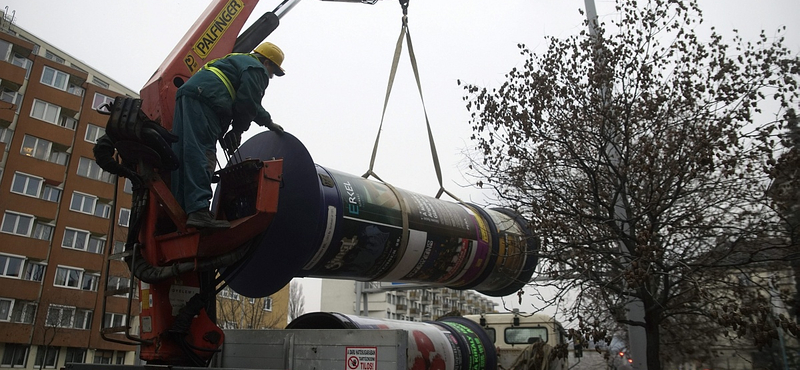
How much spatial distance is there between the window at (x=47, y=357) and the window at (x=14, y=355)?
1.96 feet

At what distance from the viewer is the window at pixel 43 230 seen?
107ft

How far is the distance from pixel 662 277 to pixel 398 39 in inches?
183

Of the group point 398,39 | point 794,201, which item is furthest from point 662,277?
point 398,39

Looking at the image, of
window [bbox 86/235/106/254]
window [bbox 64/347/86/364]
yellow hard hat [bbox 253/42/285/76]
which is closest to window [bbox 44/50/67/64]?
window [bbox 86/235/106/254]

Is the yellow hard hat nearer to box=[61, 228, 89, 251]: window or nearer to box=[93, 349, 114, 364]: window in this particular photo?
box=[61, 228, 89, 251]: window

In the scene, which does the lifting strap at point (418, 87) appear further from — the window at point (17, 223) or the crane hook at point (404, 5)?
the window at point (17, 223)

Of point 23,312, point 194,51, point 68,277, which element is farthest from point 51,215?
point 194,51

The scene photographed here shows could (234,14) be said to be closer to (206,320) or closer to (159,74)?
(159,74)

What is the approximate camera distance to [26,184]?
107 ft

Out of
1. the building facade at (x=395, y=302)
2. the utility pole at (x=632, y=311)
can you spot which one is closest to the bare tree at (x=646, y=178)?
the utility pole at (x=632, y=311)

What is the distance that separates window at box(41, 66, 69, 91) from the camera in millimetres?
35375

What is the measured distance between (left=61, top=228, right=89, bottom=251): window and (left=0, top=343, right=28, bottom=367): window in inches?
233

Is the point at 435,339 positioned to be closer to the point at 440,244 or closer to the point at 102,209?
the point at 440,244

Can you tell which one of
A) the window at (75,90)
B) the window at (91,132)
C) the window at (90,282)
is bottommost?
the window at (90,282)
